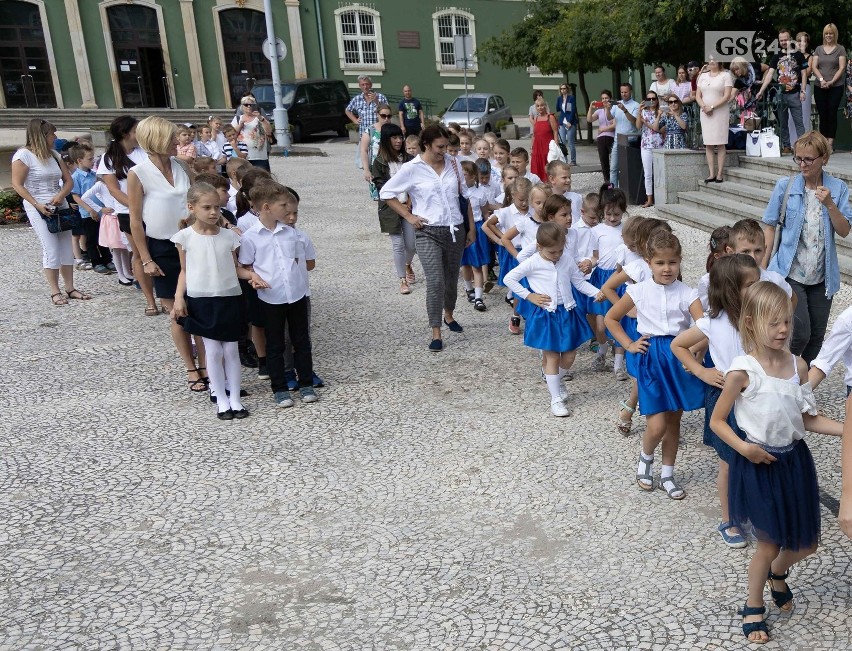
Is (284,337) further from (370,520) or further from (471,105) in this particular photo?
(471,105)

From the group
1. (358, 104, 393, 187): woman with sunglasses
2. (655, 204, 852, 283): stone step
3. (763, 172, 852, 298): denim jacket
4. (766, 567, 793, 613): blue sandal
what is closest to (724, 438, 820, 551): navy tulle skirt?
(766, 567, 793, 613): blue sandal

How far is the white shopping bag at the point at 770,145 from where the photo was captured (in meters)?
11.5

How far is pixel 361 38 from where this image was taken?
108 feet

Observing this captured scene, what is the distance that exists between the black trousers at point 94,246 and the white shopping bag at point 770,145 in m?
9.11

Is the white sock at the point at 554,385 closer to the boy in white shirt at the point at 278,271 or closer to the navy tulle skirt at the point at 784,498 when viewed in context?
Result: the boy in white shirt at the point at 278,271

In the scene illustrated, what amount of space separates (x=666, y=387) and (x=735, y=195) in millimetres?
8003

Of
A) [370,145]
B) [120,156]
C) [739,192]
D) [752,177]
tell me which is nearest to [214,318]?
[120,156]

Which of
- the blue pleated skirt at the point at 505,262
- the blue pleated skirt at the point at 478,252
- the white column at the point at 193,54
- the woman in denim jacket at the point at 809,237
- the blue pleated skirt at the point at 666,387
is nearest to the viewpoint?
the blue pleated skirt at the point at 666,387

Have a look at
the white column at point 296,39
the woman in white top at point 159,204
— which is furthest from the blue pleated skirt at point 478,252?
the white column at point 296,39

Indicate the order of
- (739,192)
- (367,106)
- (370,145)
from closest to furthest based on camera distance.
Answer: (739,192), (370,145), (367,106)

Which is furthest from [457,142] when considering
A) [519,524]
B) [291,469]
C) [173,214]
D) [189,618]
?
[189,618]

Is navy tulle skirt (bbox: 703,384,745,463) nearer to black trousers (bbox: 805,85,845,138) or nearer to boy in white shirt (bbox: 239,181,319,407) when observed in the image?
boy in white shirt (bbox: 239,181,319,407)

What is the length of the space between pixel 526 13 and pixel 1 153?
24791 millimetres

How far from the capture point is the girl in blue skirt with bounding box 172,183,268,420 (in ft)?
17.8
